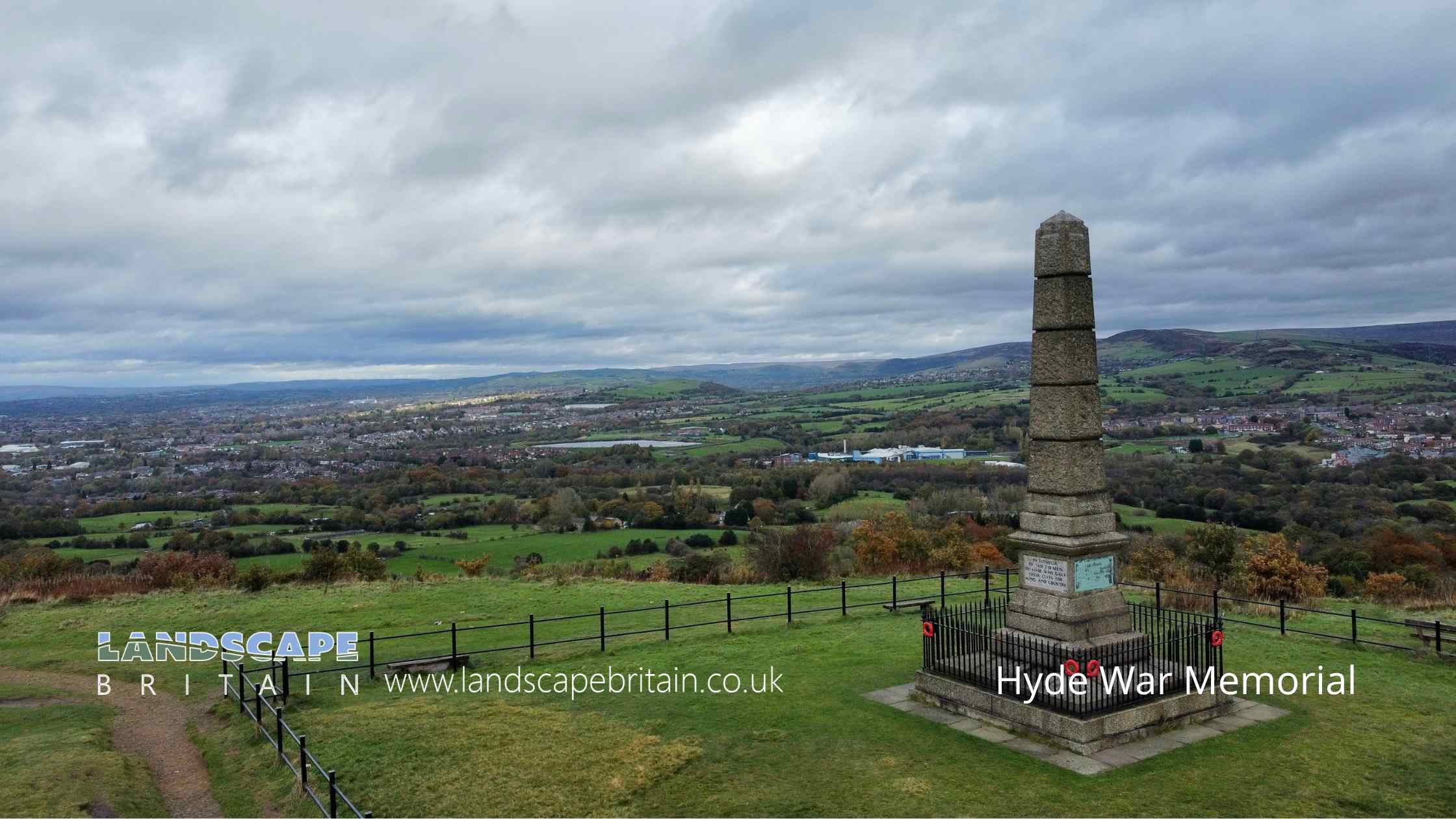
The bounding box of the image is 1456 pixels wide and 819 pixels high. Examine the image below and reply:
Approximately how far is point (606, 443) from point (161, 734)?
110917mm

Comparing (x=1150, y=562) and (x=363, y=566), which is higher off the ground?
(x=363, y=566)

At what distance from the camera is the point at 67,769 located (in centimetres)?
1001

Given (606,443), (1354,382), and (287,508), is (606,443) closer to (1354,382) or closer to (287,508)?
(287,508)

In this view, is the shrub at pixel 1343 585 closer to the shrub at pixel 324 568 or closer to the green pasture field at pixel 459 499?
the shrub at pixel 324 568

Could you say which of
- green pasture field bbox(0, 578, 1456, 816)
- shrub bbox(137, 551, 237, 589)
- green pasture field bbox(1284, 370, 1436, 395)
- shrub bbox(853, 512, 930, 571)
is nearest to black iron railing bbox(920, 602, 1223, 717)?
green pasture field bbox(0, 578, 1456, 816)

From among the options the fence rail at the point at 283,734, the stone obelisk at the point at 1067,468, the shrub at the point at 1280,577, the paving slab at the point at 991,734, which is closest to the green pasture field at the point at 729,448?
the shrub at the point at 1280,577

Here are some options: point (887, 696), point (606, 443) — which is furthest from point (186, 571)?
point (606, 443)

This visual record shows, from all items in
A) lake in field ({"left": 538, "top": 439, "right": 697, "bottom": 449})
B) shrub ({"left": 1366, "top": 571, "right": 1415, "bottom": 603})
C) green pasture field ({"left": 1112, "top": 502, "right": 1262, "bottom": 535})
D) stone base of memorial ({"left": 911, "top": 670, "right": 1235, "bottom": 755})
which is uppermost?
stone base of memorial ({"left": 911, "top": 670, "right": 1235, "bottom": 755})

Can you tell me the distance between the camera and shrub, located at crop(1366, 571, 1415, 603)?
19.8 metres

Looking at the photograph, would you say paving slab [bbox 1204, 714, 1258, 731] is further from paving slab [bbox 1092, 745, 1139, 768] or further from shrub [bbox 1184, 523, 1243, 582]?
shrub [bbox 1184, 523, 1243, 582]

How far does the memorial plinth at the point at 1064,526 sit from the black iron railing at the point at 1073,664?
0.04 m

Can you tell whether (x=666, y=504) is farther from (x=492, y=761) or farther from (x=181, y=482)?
(x=181, y=482)

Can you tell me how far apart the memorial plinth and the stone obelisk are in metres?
0.01

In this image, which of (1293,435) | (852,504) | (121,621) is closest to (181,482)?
(852,504)
